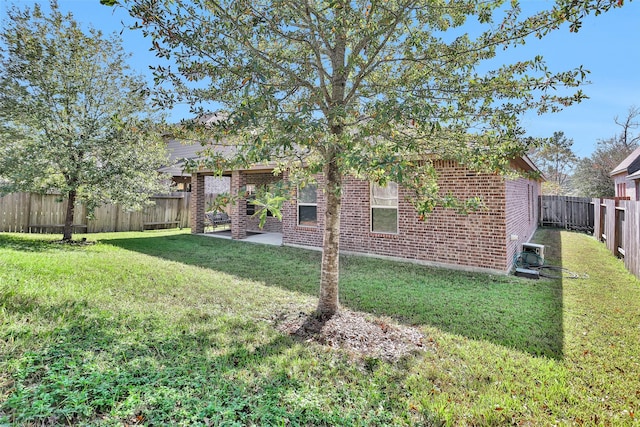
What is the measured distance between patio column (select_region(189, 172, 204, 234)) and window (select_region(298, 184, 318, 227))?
5.46 m

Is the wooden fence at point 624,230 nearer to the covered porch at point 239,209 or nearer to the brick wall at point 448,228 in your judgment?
the brick wall at point 448,228

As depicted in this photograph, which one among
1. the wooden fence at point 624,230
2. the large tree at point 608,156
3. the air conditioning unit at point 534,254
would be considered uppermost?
the large tree at point 608,156

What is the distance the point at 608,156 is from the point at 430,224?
27832mm

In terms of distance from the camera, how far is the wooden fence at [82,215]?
468 inches

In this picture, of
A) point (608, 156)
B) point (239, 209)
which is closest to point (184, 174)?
point (239, 209)

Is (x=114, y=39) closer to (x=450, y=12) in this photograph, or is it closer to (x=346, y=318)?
(x=450, y=12)

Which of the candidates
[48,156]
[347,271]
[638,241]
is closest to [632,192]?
[638,241]

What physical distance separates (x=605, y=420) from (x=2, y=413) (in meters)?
4.56

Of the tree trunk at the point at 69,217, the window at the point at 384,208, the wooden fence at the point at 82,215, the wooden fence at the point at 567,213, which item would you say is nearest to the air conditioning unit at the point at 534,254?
the window at the point at 384,208

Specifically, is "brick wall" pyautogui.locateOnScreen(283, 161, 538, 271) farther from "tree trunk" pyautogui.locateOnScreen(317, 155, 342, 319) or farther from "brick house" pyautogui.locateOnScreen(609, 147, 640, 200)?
"brick house" pyautogui.locateOnScreen(609, 147, 640, 200)

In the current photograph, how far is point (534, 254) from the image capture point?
8.08m

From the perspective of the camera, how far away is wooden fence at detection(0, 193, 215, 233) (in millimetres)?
11898

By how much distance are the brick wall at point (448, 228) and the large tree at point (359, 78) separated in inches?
120

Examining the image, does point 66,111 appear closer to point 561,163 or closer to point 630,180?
point 630,180
